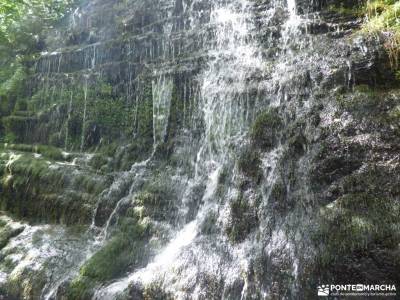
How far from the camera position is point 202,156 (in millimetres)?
8992

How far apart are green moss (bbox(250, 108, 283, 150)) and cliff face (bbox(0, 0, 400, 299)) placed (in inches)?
1.1

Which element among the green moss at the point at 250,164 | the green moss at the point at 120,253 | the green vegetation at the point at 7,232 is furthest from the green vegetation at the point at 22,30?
the green moss at the point at 250,164

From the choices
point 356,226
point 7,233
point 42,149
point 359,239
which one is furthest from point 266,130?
point 42,149

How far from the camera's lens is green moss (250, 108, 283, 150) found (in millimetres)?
6984

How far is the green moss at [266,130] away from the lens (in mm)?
6984

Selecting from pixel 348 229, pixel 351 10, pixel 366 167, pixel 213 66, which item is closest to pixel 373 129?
pixel 366 167

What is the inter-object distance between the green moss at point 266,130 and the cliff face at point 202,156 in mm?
27

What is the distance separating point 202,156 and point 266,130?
2308 mm

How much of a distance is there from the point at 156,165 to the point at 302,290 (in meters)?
5.37

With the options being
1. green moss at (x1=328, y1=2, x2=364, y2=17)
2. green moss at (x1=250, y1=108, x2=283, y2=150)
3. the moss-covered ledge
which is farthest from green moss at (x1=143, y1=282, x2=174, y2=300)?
green moss at (x1=328, y1=2, x2=364, y2=17)

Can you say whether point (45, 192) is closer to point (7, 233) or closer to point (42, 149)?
point (7, 233)

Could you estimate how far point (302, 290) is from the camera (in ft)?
16.7

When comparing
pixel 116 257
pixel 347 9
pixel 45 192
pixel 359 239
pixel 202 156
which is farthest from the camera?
pixel 45 192

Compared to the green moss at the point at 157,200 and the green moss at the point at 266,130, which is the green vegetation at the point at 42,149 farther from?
the green moss at the point at 266,130
